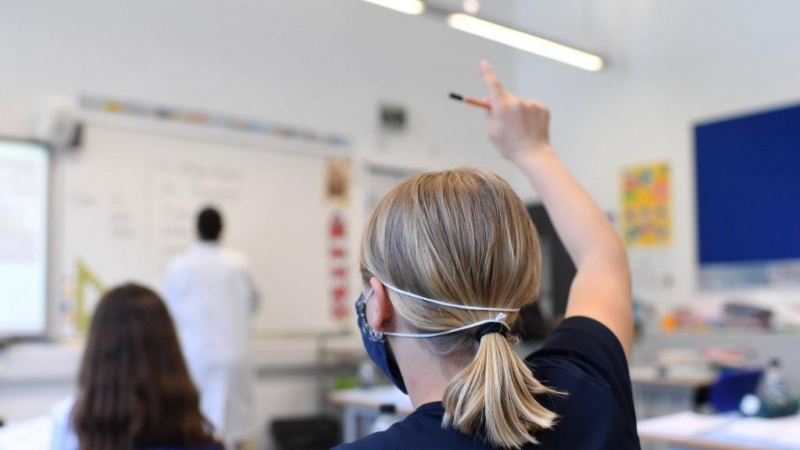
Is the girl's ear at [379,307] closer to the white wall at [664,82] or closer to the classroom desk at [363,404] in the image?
the classroom desk at [363,404]

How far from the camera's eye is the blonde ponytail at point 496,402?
2.49 feet

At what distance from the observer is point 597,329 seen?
0.95m

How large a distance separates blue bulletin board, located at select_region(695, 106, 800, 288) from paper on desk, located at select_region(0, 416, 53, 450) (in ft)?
14.5

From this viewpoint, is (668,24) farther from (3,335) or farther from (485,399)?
(485,399)

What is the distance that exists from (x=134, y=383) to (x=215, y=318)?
7.89ft

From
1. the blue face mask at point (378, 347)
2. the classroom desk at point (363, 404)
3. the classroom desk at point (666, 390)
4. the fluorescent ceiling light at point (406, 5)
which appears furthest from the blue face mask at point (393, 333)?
the classroom desk at point (666, 390)

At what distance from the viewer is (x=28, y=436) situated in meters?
1.61

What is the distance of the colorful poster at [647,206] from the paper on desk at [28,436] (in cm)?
456

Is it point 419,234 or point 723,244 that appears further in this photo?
point 723,244

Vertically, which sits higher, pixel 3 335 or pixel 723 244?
pixel 723 244

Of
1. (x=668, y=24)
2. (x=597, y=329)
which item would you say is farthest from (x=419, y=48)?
(x=597, y=329)

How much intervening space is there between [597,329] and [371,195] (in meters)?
4.43

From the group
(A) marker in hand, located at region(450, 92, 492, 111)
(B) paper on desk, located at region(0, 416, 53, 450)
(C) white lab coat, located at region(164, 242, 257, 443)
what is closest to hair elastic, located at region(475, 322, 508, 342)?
(A) marker in hand, located at region(450, 92, 492, 111)

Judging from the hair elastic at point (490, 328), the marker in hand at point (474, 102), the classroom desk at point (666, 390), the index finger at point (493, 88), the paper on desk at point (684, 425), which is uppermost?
the index finger at point (493, 88)
